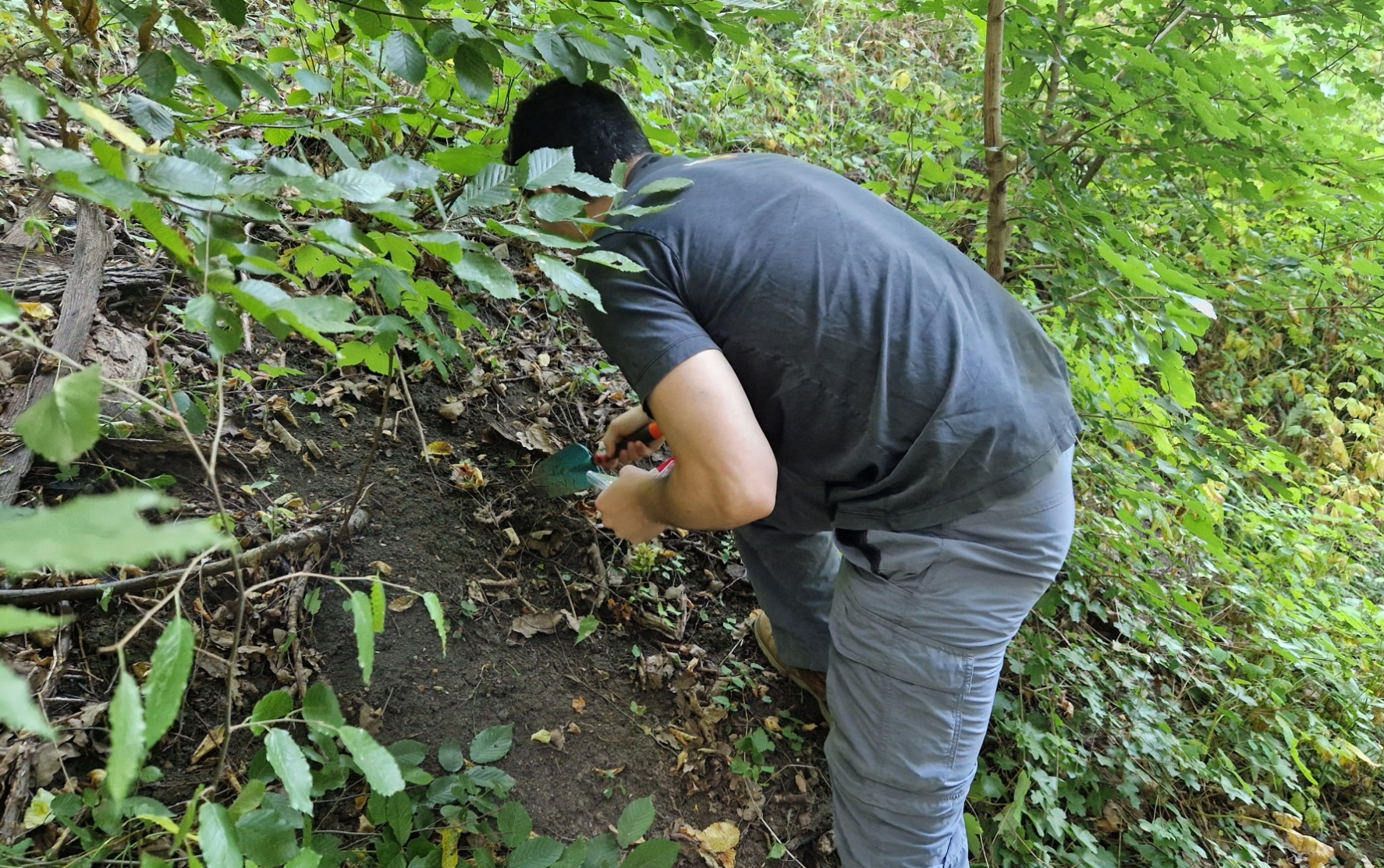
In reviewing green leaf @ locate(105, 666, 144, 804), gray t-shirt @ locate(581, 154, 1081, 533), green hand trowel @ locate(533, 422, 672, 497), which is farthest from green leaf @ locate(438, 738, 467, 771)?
green leaf @ locate(105, 666, 144, 804)

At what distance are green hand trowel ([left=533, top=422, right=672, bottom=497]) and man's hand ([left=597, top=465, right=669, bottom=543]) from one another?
0.36 metres

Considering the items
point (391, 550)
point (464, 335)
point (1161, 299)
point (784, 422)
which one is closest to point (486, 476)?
point (391, 550)

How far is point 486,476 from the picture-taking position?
278 cm

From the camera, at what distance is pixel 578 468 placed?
2.66m

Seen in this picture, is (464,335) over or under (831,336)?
under

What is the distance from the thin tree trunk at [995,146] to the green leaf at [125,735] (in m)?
2.70

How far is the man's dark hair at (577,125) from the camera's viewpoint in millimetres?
1968

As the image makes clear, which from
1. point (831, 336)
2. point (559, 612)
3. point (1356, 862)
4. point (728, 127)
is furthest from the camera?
point (728, 127)

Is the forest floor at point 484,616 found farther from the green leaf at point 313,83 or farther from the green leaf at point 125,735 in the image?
the green leaf at point 125,735

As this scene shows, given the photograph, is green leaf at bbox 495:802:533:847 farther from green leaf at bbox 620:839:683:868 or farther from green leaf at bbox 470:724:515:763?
green leaf at bbox 620:839:683:868

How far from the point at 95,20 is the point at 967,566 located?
2234 mm

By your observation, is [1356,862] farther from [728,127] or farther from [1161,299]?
[728,127]

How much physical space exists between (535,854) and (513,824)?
0.32 ft

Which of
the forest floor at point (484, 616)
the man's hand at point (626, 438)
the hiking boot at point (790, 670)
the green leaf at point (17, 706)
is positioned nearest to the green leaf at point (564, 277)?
the green leaf at point (17, 706)
